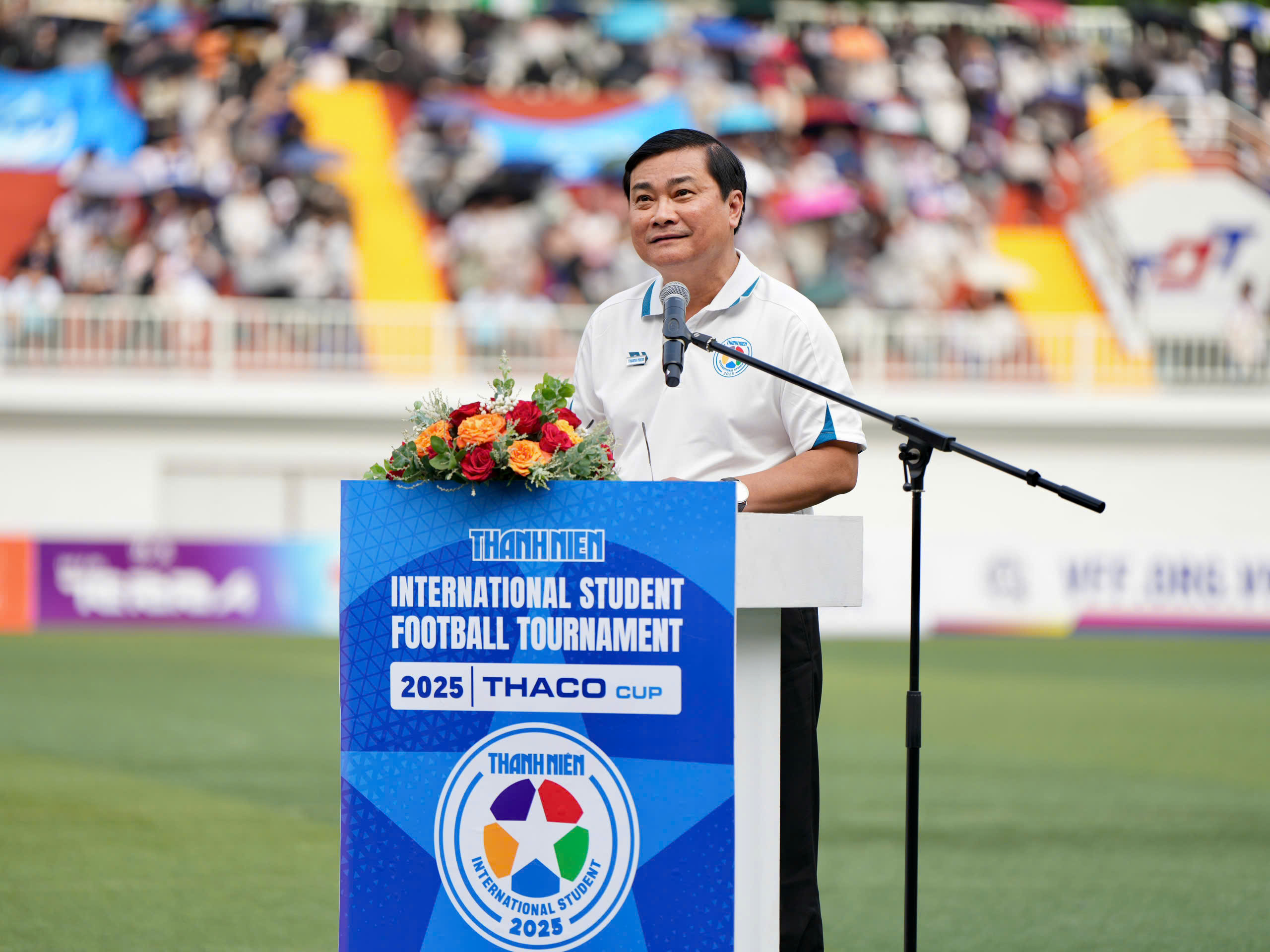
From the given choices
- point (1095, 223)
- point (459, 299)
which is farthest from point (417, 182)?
point (1095, 223)

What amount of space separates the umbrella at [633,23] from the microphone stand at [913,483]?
23.7 meters

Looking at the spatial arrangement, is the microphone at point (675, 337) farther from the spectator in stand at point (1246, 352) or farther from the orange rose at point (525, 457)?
the spectator in stand at point (1246, 352)

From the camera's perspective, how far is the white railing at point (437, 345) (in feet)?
66.3

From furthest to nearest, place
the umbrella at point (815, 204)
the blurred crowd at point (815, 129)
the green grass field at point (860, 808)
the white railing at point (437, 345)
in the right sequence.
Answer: the umbrella at point (815, 204)
the blurred crowd at point (815, 129)
the white railing at point (437, 345)
the green grass field at point (860, 808)

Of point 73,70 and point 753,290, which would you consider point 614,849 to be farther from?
point 73,70

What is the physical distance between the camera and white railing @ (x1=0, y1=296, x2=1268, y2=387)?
2022 cm

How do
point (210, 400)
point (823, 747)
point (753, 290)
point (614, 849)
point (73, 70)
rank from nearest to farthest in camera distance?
point (614, 849) < point (753, 290) < point (823, 747) < point (210, 400) < point (73, 70)

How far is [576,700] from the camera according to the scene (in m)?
3.05

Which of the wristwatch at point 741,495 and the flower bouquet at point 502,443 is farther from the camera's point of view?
the wristwatch at point 741,495

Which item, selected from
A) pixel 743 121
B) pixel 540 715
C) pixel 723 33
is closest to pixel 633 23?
pixel 723 33

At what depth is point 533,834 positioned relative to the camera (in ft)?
10.1

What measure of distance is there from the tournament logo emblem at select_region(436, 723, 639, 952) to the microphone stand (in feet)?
1.87

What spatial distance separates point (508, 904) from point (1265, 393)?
20.6 m

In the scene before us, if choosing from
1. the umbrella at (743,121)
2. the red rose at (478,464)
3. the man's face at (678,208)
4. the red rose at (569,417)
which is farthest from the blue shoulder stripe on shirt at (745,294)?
the umbrella at (743,121)
